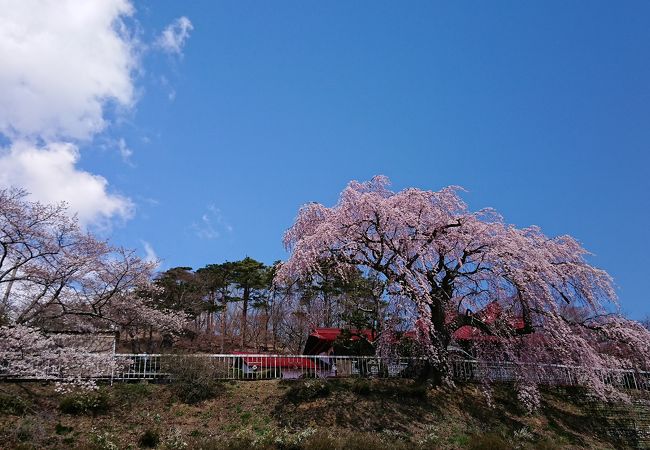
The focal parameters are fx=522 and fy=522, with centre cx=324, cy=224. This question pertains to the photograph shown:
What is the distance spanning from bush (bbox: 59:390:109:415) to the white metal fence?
1.99 meters

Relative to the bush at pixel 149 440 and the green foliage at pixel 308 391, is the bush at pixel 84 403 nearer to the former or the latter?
the bush at pixel 149 440

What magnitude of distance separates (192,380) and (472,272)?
30.7 feet

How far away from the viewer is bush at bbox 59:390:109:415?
45.1 feet

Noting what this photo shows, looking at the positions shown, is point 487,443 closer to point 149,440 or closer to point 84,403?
point 149,440

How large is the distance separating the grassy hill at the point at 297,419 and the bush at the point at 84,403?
25mm

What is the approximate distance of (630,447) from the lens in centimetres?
1697

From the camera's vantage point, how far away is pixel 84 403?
13.9 meters

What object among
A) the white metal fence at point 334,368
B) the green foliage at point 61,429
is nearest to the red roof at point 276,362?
the white metal fence at point 334,368

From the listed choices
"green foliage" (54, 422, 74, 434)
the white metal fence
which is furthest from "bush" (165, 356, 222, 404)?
"green foliage" (54, 422, 74, 434)

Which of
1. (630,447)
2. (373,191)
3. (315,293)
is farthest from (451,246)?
(315,293)

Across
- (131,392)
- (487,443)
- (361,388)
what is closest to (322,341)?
(361,388)

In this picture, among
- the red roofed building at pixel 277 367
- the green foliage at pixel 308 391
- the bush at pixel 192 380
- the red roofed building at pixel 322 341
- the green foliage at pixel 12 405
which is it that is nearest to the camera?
the green foliage at pixel 12 405

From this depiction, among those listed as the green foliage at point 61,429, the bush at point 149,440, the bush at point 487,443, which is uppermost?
the green foliage at point 61,429

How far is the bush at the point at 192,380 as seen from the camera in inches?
603
